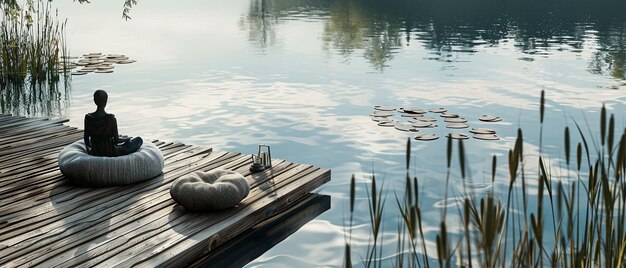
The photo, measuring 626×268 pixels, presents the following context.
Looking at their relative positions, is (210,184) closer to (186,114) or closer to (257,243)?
(257,243)

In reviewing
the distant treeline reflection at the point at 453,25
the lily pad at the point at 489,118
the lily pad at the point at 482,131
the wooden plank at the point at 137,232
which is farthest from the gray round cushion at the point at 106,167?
the distant treeline reflection at the point at 453,25

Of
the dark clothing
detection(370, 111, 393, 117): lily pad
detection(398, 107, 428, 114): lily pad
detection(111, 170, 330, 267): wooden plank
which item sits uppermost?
the dark clothing

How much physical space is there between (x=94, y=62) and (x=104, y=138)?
24.8 ft

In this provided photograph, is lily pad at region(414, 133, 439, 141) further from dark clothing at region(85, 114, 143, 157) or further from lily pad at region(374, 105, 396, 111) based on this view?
dark clothing at region(85, 114, 143, 157)

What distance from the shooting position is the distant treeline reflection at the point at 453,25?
14.9 meters

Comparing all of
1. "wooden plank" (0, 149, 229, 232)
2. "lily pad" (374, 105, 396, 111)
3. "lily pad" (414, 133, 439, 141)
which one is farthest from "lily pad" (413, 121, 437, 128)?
"wooden plank" (0, 149, 229, 232)

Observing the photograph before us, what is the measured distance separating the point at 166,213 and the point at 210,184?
1.03ft

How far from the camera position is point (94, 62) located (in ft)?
40.4

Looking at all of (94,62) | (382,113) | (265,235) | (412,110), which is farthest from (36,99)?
(265,235)

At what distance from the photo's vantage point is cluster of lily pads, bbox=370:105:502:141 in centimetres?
740

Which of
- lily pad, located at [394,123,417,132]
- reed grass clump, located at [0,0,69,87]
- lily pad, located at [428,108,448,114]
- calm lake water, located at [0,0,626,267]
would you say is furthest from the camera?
reed grass clump, located at [0,0,69,87]

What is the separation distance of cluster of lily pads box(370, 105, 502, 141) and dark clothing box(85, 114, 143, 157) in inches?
121

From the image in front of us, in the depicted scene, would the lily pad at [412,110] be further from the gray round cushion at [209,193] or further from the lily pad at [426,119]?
the gray round cushion at [209,193]

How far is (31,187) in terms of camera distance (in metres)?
4.99
